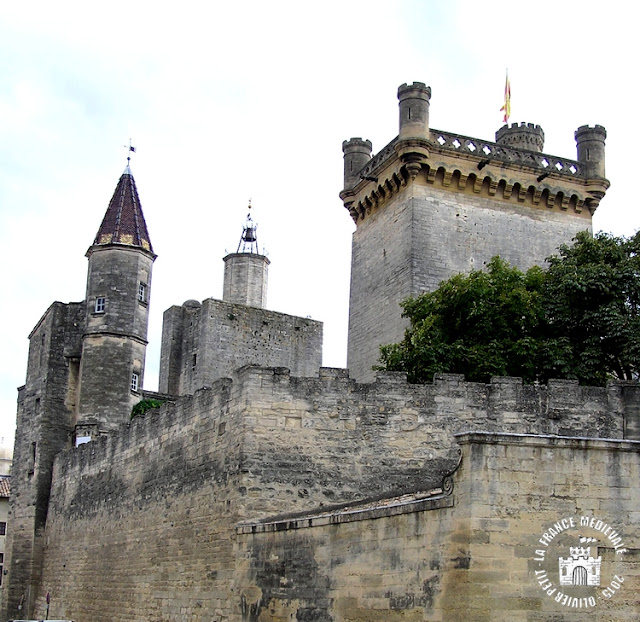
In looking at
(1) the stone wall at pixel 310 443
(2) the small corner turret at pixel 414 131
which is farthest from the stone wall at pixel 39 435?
(1) the stone wall at pixel 310 443

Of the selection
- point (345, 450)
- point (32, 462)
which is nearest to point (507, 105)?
point (32, 462)

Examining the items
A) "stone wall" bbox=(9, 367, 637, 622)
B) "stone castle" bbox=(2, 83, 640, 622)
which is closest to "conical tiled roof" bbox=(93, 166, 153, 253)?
"stone castle" bbox=(2, 83, 640, 622)

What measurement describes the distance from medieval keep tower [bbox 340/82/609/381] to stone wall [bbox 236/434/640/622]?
17017mm

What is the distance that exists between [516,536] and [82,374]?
897 inches

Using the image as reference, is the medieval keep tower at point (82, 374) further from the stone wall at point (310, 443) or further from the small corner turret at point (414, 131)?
the stone wall at point (310, 443)

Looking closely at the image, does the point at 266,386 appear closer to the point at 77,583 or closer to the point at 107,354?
the point at 77,583

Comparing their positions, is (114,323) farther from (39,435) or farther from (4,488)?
(4,488)

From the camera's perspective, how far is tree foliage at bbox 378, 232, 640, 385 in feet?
71.5

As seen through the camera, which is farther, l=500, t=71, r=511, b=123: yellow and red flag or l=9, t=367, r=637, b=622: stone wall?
l=500, t=71, r=511, b=123: yellow and red flag

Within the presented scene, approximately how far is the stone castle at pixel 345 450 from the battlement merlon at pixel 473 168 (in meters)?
0.07

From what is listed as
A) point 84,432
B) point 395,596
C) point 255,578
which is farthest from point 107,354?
point 395,596

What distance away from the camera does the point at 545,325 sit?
2289 centimetres

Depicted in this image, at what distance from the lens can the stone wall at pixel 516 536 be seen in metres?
11.7

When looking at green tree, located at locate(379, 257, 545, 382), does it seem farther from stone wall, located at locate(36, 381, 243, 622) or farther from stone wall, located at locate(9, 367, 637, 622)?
stone wall, located at locate(36, 381, 243, 622)
